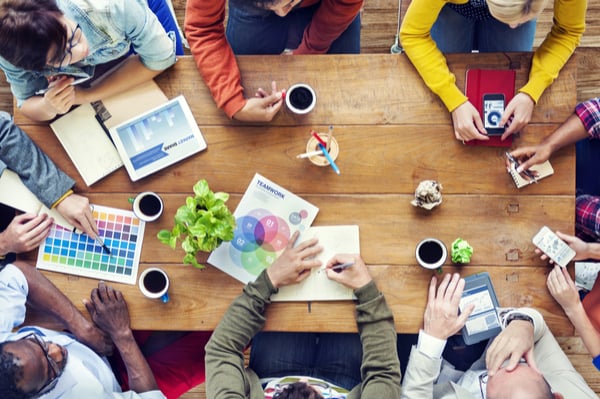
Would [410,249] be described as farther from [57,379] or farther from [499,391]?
[57,379]

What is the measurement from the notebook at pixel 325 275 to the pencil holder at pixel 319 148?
0.21m

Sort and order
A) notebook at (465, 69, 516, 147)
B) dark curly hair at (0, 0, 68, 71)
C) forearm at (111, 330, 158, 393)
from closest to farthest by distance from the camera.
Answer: dark curly hair at (0, 0, 68, 71) → notebook at (465, 69, 516, 147) → forearm at (111, 330, 158, 393)

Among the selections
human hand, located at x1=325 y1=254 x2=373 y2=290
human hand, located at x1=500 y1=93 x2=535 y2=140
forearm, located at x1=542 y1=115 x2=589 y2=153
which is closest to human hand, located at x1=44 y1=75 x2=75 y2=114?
human hand, located at x1=325 y1=254 x2=373 y2=290

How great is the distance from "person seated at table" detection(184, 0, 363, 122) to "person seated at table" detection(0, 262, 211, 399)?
74 cm

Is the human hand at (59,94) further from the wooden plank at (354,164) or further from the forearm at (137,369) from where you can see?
the forearm at (137,369)

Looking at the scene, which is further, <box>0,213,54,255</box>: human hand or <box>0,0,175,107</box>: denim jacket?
<box>0,213,54,255</box>: human hand

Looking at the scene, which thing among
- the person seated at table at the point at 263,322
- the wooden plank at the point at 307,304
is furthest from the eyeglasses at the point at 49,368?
the person seated at table at the point at 263,322

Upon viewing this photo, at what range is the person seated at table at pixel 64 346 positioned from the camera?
1525 mm

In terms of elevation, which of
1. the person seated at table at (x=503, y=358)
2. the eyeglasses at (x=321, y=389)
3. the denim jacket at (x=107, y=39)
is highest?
the denim jacket at (x=107, y=39)

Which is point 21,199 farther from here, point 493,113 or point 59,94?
point 493,113

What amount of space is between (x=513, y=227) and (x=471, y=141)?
304 millimetres

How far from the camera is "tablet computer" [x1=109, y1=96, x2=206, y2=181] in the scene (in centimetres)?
167

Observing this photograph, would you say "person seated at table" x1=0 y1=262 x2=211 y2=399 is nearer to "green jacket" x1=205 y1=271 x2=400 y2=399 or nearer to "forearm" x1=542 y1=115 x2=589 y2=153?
"green jacket" x1=205 y1=271 x2=400 y2=399

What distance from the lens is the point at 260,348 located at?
6.15ft
